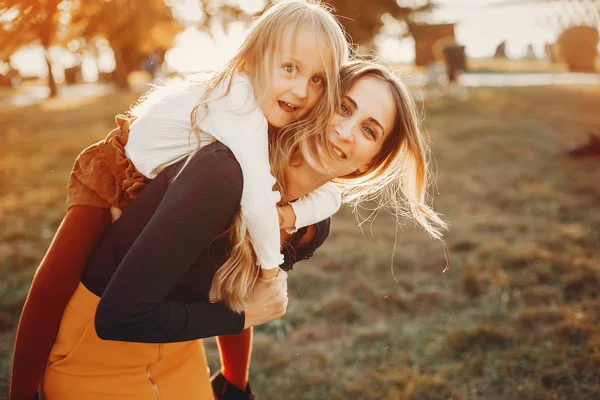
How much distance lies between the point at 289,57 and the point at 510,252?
10.9 feet

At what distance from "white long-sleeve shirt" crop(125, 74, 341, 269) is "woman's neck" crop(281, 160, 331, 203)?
0.12 ft

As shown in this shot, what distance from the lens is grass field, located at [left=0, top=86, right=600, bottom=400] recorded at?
3.05 m

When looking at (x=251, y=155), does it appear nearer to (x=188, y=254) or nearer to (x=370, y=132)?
(x=188, y=254)

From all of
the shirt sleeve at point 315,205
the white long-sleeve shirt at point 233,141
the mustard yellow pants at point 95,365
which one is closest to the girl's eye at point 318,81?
the white long-sleeve shirt at point 233,141

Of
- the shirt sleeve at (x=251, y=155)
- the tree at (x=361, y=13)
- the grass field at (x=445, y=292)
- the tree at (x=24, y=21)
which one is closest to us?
the shirt sleeve at (x=251, y=155)

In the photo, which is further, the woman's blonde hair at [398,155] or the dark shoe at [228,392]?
the dark shoe at [228,392]

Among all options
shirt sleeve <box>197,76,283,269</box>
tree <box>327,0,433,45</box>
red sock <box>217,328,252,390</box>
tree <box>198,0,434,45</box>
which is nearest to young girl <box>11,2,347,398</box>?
shirt sleeve <box>197,76,283,269</box>

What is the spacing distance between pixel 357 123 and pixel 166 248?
2.64 ft

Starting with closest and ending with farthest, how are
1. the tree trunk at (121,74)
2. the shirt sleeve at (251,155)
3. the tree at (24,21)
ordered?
the shirt sleeve at (251,155) < the tree at (24,21) < the tree trunk at (121,74)

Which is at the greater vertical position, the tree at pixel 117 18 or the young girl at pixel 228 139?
the tree at pixel 117 18

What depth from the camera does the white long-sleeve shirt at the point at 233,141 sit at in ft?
5.05

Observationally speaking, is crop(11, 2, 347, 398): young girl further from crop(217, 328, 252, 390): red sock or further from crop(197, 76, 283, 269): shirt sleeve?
crop(217, 328, 252, 390): red sock

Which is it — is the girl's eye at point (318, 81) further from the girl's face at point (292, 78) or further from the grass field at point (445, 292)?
the grass field at point (445, 292)

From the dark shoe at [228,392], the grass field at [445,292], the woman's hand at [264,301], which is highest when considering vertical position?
the woman's hand at [264,301]
